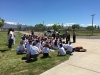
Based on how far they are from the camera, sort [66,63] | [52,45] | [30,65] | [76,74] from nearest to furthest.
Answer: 1. [76,74]
2. [30,65]
3. [66,63]
4. [52,45]

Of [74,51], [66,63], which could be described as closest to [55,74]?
[66,63]

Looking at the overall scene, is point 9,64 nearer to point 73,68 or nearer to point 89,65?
point 73,68

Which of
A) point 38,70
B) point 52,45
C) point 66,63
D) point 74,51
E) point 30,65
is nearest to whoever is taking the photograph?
point 38,70

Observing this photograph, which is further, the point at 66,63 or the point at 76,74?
the point at 66,63

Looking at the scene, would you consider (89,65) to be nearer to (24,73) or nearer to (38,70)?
(38,70)

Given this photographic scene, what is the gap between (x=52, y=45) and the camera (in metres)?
13.6

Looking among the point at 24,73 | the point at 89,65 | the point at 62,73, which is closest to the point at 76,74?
the point at 62,73

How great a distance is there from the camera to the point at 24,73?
6.44m

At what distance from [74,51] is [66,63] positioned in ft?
13.0

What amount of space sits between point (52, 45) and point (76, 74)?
285 inches

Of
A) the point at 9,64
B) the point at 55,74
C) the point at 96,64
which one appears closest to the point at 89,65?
the point at 96,64

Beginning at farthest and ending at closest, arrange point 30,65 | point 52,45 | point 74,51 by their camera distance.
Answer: point 52,45 < point 74,51 < point 30,65

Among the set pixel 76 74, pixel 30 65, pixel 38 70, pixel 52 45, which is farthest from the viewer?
pixel 52 45

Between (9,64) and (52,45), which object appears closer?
(9,64)
